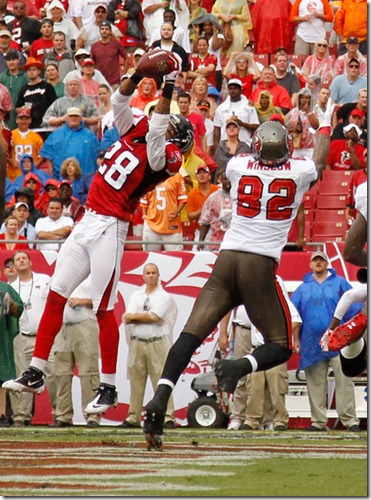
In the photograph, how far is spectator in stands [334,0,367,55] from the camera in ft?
61.2

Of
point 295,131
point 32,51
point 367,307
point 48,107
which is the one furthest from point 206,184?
point 367,307

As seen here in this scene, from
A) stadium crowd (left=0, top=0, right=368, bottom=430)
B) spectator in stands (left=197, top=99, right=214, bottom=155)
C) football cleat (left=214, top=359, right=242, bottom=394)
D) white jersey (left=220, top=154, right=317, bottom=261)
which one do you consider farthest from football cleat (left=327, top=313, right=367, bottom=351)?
spectator in stands (left=197, top=99, right=214, bottom=155)

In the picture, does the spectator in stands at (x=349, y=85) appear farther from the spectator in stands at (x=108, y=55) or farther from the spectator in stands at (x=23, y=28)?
the spectator in stands at (x=23, y=28)

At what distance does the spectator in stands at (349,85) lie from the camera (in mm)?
17141

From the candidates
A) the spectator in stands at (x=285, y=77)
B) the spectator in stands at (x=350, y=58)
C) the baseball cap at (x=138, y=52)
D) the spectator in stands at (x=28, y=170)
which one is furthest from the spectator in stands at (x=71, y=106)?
the spectator in stands at (x=350, y=58)

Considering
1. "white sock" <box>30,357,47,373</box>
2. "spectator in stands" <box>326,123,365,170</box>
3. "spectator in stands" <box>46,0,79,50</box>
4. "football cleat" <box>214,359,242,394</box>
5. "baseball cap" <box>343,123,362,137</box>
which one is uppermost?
"spectator in stands" <box>46,0,79,50</box>

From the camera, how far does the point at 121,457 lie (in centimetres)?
732

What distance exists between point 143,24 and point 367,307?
1243cm

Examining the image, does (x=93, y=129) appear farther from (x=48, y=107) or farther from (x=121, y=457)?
(x=121, y=457)

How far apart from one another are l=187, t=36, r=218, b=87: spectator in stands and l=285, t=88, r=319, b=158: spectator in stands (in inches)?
71.6

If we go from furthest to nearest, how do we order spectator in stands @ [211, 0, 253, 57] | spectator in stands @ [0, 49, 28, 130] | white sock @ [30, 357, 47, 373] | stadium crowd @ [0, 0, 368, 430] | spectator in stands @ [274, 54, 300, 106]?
spectator in stands @ [211, 0, 253, 57], spectator in stands @ [274, 54, 300, 106], spectator in stands @ [0, 49, 28, 130], stadium crowd @ [0, 0, 368, 430], white sock @ [30, 357, 47, 373]

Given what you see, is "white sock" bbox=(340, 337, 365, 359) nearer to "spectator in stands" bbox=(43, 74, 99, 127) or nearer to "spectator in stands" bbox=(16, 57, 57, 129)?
"spectator in stands" bbox=(43, 74, 99, 127)

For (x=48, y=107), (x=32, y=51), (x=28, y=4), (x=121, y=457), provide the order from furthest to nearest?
(x=28, y=4) < (x=32, y=51) < (x=48, y=107) < (x=121, y=457)

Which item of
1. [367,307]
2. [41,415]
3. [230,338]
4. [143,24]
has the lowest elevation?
[41,415]
